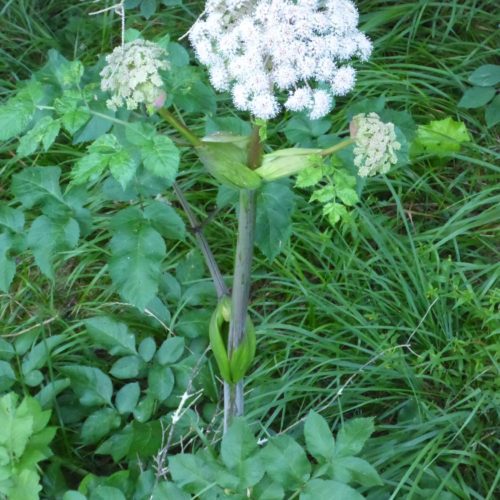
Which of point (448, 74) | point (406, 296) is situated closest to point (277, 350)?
point (406, 296)

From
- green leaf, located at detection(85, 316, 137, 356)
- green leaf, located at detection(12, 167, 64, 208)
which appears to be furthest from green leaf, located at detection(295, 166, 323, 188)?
green leaf, located at detection(85, 316, 137, 356)

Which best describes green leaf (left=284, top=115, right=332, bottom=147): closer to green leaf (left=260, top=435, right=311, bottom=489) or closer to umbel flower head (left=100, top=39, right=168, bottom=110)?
umbel flower head (left=100, top=39, right=168, bottom=110)

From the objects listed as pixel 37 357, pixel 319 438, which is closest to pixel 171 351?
pixel 37 357

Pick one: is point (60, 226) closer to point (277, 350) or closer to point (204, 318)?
point (204, 318)

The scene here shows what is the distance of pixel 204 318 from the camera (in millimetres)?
1841

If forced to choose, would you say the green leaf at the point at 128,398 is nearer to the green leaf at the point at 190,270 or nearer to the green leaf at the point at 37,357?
the green leaf at the point at 37,357

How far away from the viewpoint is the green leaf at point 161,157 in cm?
113

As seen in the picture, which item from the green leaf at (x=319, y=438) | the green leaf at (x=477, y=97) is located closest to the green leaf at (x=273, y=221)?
the green leaf at (x=319, y=438)

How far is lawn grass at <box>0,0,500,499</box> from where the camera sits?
169cm

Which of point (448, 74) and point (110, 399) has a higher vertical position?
point (448, 74)

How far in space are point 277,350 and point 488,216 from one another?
681 mm

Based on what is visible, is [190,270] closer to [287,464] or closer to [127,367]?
[127,367]

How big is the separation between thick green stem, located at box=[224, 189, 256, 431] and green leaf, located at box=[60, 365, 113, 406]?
323 millimetres

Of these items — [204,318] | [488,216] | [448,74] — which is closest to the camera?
[204,318]
